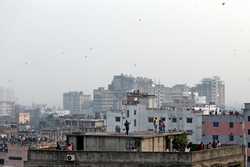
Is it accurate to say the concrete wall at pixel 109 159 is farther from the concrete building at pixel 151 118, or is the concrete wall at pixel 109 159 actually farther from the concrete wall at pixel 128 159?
the concrete building at pixel 151 118

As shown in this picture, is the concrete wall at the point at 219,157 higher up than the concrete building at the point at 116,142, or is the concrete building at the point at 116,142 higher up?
the concrete building at the point at 116,142

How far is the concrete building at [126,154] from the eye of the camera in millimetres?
26984

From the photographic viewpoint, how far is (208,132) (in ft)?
232

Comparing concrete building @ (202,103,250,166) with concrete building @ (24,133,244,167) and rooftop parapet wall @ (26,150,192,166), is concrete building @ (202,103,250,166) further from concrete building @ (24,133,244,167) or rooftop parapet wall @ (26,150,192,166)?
rooftop parapet wall @ (26,150,192,166)

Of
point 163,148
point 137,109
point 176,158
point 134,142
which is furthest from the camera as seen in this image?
point 137,109

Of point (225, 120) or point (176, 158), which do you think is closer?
point (176, 158)

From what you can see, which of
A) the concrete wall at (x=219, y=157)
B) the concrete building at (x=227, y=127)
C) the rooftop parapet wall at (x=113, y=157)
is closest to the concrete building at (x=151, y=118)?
the concrete building at (x=227, y=127)

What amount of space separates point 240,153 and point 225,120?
37.5 m

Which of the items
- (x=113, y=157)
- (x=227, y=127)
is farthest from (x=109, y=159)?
(x=227, y=127)

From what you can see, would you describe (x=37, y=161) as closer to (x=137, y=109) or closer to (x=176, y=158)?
(x=176, y=158)

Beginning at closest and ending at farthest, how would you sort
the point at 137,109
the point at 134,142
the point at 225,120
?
the point at 134,142 < the point at 225,120 < the point at 137,109

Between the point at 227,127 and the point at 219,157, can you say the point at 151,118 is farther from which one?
the point at 219,157

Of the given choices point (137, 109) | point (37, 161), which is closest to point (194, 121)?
point (137, 109)

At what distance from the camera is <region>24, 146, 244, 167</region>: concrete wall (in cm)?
2673
